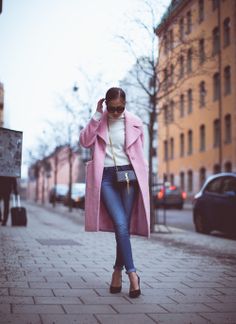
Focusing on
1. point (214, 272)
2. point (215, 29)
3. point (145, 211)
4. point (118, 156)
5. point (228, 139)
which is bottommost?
point (214, 272)

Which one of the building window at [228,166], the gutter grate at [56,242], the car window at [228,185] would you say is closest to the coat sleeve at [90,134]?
the gutter grate at [56,242]

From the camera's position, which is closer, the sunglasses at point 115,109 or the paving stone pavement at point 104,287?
the paving stone pavement at point 104,287

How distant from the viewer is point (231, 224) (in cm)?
1167

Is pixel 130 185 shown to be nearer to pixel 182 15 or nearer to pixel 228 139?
pixel 182 15

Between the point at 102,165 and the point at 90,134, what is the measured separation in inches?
12.3

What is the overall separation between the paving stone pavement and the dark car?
139 inches

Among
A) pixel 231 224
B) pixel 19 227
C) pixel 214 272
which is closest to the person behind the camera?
pixel 214 272

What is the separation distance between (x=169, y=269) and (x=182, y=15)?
10.4m

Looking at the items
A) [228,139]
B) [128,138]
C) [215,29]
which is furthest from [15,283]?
[215,29]

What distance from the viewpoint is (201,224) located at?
1336cm

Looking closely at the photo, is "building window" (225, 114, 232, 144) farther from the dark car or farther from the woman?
the woman

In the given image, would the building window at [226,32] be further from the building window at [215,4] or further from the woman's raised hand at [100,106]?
the woman's raised hand at [100,106]

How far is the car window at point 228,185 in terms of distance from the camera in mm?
12006

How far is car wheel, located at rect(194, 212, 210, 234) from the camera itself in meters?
13.2
